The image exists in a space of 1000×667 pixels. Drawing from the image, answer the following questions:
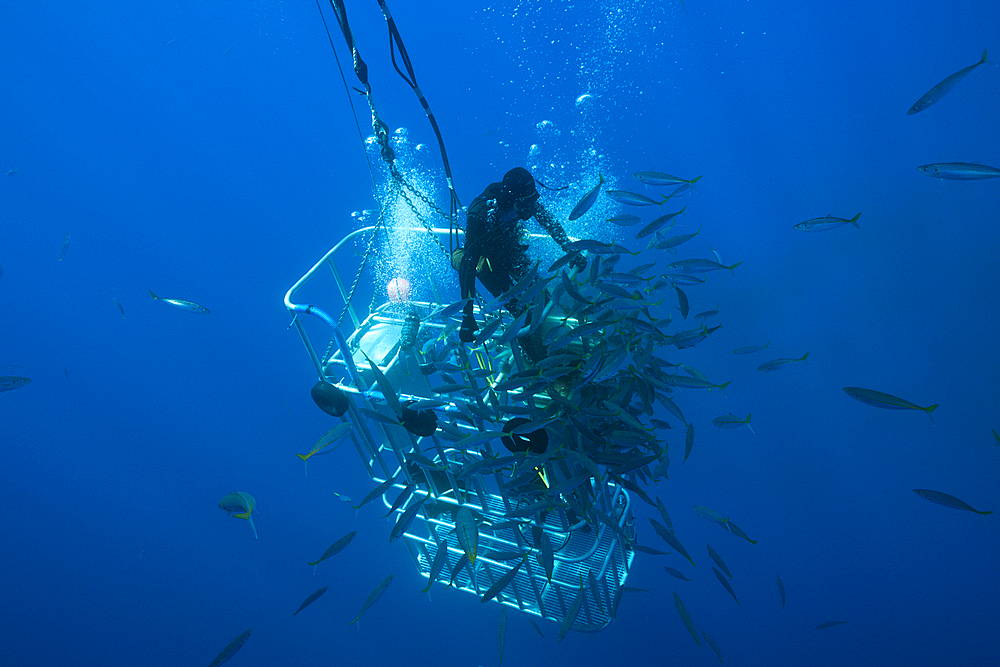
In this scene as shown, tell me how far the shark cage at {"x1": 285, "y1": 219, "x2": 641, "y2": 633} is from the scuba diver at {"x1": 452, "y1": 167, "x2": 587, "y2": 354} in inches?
3.4

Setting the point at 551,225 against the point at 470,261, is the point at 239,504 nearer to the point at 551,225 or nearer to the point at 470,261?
the point at 470,261

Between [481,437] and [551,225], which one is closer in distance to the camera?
[481,437]

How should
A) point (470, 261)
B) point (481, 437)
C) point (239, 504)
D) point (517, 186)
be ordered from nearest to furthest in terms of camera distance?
point (481, 437) → point (517, 186) → point (470, 261) → point (239, 504)

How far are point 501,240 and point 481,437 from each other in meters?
0.88

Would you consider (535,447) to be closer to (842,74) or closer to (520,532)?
(520,532)

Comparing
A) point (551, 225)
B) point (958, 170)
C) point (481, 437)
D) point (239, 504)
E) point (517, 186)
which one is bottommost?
point (239, 504)

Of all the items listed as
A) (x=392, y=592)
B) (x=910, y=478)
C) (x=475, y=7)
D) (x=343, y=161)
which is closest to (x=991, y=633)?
(x=910, y=478)

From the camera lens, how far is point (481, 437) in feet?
5.59

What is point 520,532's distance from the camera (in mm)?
2025

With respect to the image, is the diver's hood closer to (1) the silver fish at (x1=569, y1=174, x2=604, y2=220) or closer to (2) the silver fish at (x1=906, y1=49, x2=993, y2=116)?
(1) the silver fish at (x1=569, y1=174, x2=604, y2=220)

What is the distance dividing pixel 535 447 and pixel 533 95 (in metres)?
2.77

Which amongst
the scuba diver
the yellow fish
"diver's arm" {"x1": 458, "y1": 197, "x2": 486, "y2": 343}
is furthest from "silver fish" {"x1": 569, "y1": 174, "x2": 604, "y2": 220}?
the yellow fish

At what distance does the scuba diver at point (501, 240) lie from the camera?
192 cm

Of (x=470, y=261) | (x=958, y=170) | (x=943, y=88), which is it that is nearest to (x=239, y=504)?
(x=470, y=261)
